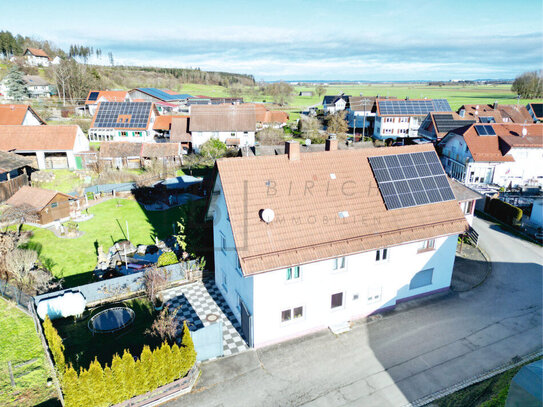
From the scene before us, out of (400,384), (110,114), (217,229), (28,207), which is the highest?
(110,114)

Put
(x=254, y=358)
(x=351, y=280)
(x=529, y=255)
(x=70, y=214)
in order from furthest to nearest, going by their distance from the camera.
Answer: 1. (x=70, y=214)
2. (x=529, y=255)
3. (x=351, y=280)
4. (x=254, y=358)

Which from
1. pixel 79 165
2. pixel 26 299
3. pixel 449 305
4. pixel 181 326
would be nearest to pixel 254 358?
pixel 181 326

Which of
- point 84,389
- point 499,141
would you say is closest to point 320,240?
point 84,389

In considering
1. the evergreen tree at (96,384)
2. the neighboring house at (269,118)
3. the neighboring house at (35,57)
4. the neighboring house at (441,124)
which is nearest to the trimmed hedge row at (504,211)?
the neighboring house at (441,124)

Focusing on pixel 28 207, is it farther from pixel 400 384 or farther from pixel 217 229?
pixel 400 384

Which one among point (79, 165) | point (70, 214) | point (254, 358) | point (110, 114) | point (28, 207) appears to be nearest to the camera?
point (254, 358)

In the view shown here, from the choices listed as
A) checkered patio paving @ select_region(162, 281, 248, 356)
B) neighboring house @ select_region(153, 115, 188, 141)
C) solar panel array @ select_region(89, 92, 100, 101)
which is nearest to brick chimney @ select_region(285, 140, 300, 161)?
checkered patio paving @ select_region(162, 281, 248, 356)
